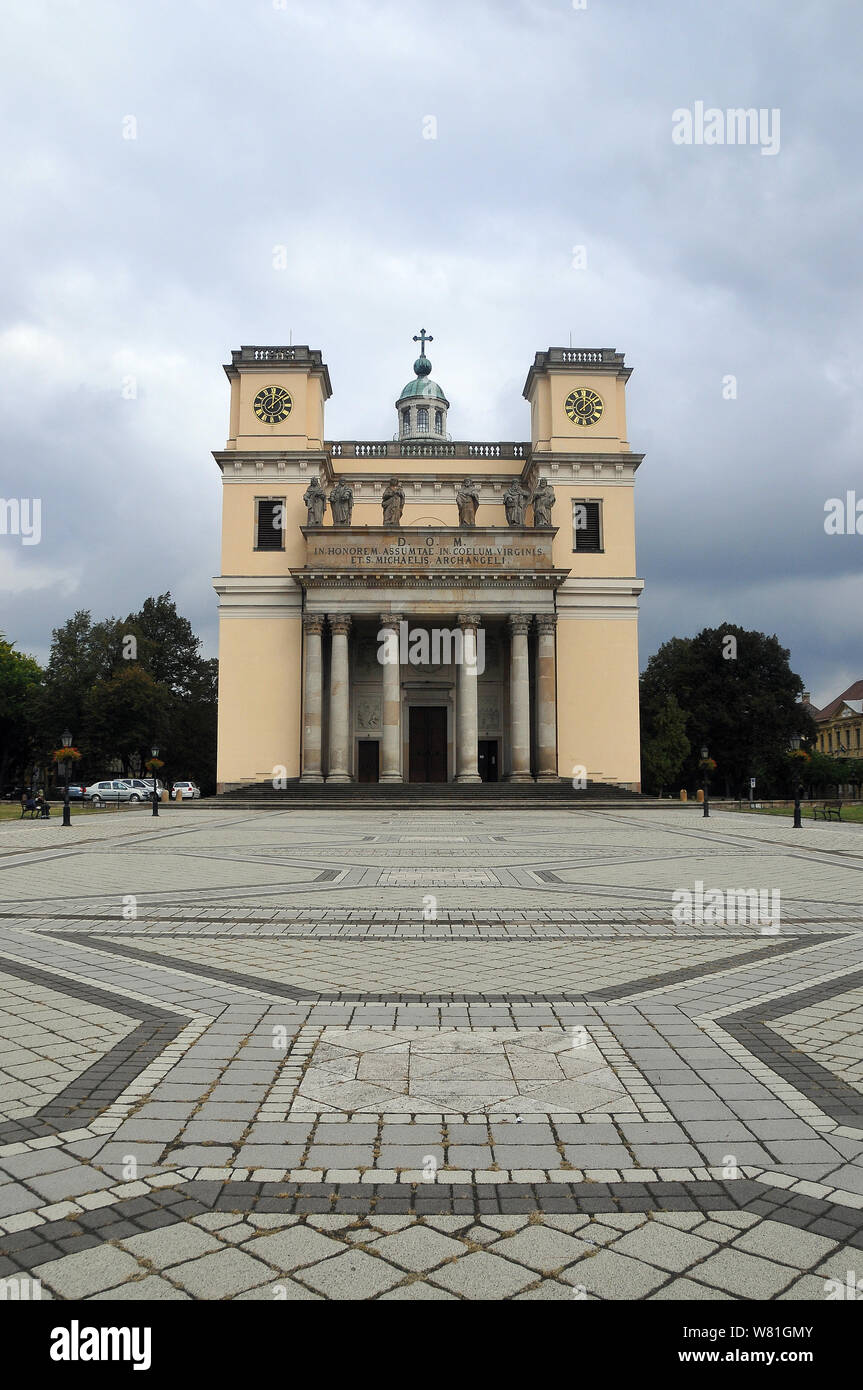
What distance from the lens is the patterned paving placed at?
9.14 ft

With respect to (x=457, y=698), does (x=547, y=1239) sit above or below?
below

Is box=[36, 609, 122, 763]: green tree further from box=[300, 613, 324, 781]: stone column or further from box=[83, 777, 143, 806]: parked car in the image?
box=[300, 613, 324, 781]: stone column

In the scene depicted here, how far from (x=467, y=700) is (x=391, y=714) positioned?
359cm

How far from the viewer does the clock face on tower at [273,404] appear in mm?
48156

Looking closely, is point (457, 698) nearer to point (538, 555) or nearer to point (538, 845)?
point (538, 555)

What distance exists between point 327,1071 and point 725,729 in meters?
67.1

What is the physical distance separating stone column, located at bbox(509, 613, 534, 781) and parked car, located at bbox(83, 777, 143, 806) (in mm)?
22272

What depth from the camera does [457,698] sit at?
4650 cm

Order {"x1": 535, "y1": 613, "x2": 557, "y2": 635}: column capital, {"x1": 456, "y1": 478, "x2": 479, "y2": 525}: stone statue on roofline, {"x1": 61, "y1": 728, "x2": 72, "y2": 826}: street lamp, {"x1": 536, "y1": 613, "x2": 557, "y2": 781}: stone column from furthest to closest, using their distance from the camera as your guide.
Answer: {"x1": 456, "y1": 478, "x2": 479, "y2": 525}: stone statue on roofline
{"x1": 535, "y1": 613, "x2": 557, "y2": 635}: column capital
{"x1": 536, "y1": 613, "x2": 557, "y2": 781}: stone column
{"x1": 61, "y1": 728, "x2": 72, "y2": 826}: street lamp

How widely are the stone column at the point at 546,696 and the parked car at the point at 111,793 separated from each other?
916 inches

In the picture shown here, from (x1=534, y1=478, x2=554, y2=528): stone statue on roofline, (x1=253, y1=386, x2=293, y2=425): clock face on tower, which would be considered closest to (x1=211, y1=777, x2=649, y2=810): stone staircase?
(x1=534, y1=478, x2=554, y2=528): stone statue on roofline

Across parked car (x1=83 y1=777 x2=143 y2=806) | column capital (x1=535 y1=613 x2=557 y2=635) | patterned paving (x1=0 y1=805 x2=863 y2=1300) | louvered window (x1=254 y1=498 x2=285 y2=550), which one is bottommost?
parked car (x1=83 y1=777 x2=143 y2=806)

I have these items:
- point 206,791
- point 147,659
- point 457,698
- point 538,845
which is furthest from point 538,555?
point 206,791

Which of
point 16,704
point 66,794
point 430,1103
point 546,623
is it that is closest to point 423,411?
point 546,623
